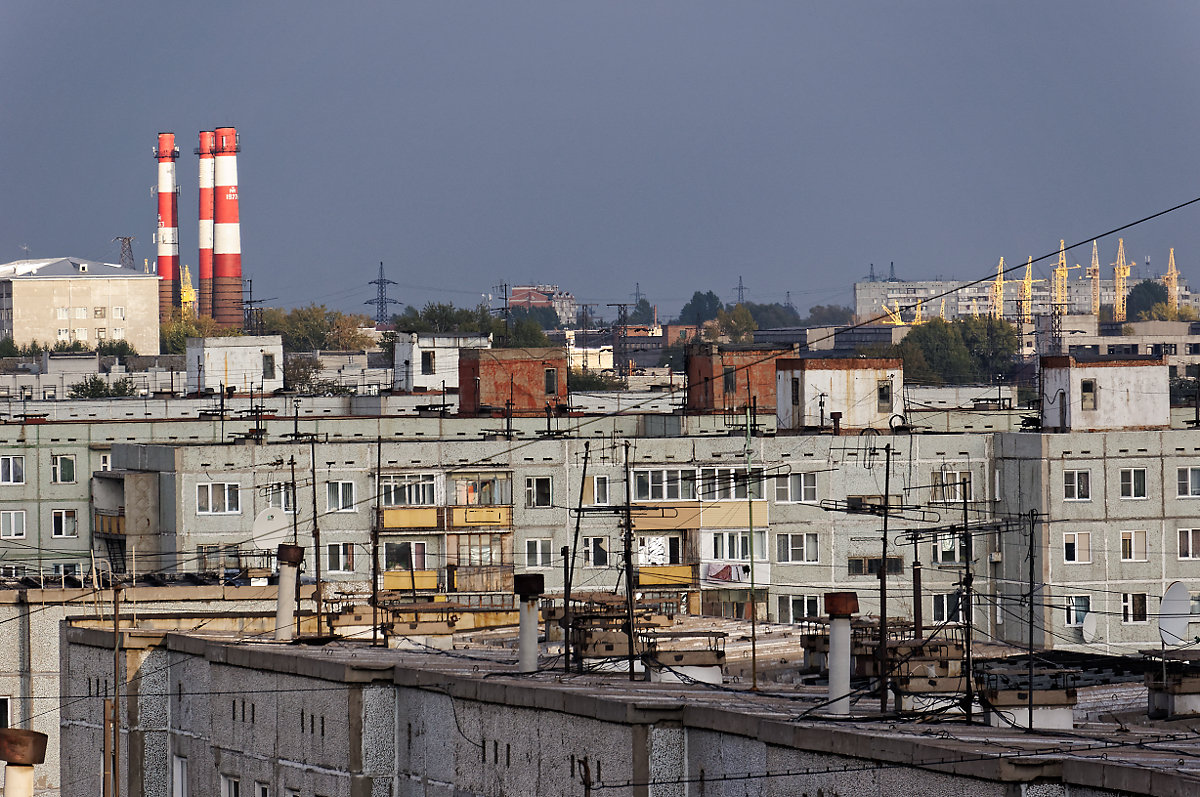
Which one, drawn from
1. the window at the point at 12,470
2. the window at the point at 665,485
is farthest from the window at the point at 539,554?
the window at the point at 12,470

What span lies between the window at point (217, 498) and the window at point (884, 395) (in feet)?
70.4

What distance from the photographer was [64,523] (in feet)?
243

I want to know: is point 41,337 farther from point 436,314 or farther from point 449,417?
point 449,417

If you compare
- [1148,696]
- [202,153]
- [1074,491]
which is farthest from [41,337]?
[1148,696]

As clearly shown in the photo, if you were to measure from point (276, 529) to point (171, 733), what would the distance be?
16.1 m

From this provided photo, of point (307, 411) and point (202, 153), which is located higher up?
point (202, 153)

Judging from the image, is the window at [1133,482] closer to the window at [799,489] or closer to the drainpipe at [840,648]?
the window at [799,489]

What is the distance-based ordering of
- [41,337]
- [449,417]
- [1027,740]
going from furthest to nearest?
[41,337]
[449,417]
[1027,740]

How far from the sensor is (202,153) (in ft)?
638

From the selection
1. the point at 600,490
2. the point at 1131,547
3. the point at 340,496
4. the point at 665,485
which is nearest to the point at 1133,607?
the point at 1131,547

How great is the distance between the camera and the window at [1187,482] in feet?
205

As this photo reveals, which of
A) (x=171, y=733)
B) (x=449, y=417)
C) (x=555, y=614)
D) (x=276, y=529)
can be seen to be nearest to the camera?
(x=171, y=733)

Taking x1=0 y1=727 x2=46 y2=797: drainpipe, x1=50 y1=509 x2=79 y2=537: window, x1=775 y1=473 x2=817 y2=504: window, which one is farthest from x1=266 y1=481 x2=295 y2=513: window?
x1=0 y1=727 x2=46 y2=797: drainpipe

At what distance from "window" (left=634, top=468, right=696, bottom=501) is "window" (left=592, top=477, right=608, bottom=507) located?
35.7 inches
